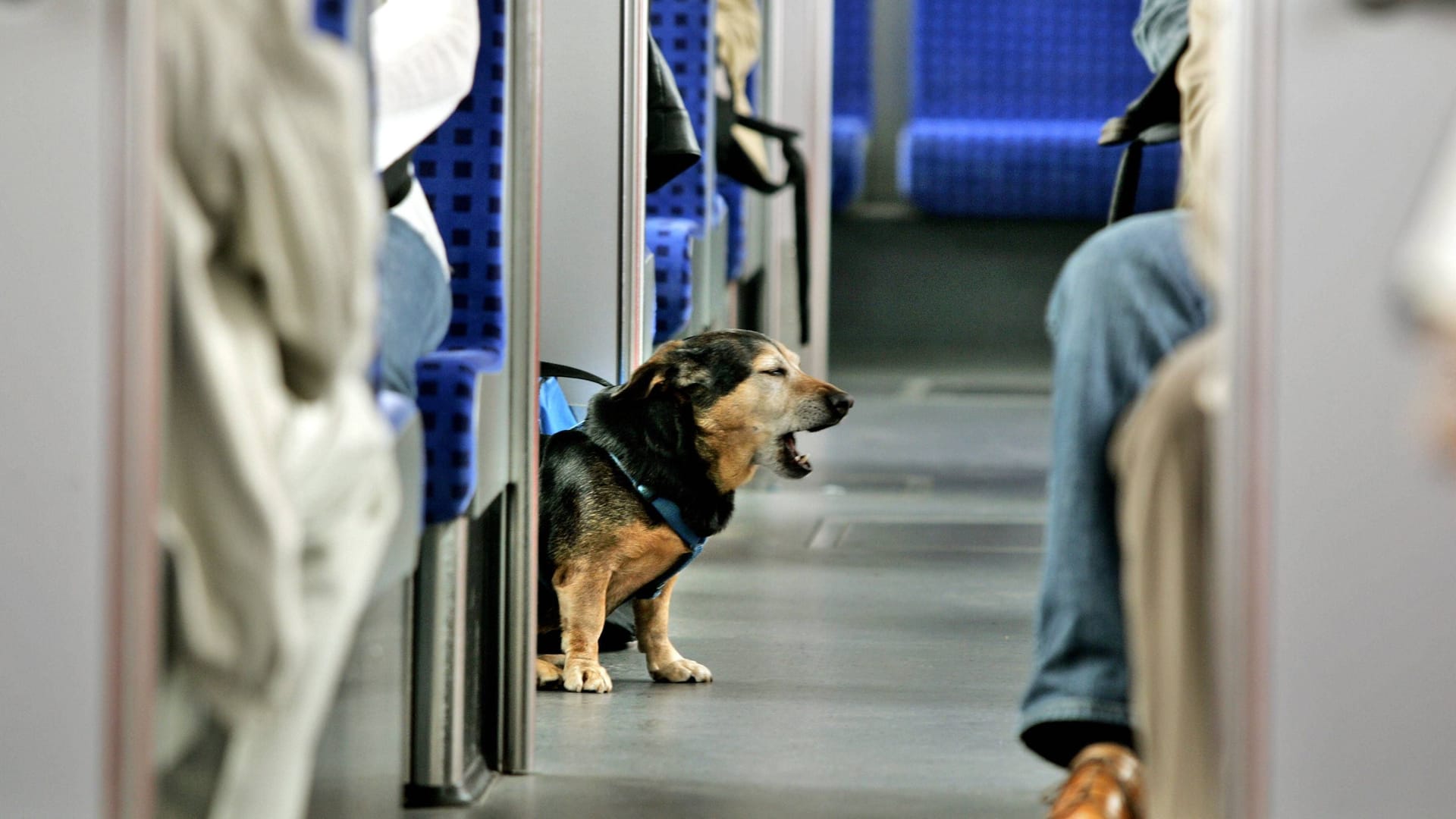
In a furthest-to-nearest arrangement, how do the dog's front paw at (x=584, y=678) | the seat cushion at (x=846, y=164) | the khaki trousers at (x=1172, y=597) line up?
the seat cushion at (x=846, y=164), the dog's front paw at (x=584, y=678), the khaki trousers at (x=1172, y=597)

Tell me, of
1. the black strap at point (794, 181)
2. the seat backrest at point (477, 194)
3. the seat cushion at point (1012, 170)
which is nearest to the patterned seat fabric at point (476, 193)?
the seat backrest at point (477, 194)

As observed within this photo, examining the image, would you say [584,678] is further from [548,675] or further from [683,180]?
[683,180]

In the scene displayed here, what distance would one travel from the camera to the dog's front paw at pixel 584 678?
120 inches

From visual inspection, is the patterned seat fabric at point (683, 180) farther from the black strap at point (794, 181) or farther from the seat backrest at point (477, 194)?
the seat backrest at point (477, 194)

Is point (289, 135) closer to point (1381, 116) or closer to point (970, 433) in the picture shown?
point (1381, 116)

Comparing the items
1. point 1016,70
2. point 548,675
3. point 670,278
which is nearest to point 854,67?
point 1016,70

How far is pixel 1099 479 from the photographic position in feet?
6.38

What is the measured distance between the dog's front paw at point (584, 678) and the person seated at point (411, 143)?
0.93 metres

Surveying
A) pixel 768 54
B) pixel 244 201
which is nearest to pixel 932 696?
pixel 244 201

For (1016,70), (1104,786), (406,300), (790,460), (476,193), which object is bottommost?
(1104,786)

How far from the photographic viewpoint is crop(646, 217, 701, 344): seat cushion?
4.20 metres

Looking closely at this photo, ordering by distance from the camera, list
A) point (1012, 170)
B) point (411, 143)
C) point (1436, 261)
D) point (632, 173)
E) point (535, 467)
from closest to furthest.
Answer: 1. point (1436, 261)
2. point (411, 143)
3. point (535, 467)
4. point (632, 173)
5. point (1012, 170)

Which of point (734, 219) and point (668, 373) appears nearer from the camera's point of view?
point (668, 373)

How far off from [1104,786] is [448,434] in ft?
2.57
